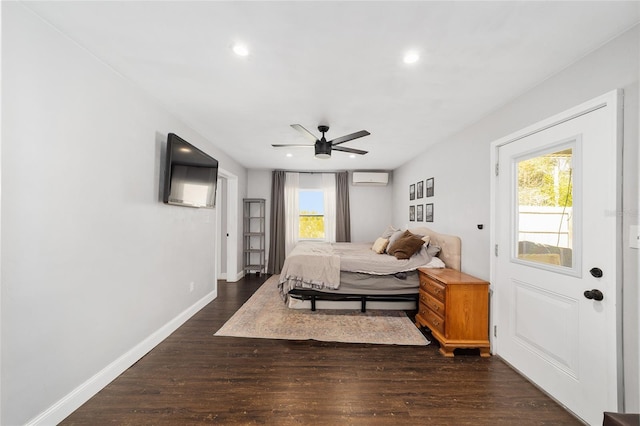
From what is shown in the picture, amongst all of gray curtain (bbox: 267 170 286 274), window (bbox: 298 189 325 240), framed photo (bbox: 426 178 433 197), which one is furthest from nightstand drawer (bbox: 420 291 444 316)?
gray curtain (bbox: 267 170 286 274)

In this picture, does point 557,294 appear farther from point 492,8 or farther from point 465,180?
point 492,8

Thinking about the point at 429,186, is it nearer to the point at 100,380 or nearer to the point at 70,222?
the point at 70,222

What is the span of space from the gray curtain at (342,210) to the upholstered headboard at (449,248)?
247cm

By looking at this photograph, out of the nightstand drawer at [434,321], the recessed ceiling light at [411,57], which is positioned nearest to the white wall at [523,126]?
the nightstand drawer at [434,321]

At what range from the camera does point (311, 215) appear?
6398mm

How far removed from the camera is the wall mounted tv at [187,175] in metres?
2.59

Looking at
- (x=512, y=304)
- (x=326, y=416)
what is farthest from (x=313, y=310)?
(x=512, y=304)

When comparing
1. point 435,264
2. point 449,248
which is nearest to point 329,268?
point 435,264

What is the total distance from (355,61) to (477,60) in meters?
0.84

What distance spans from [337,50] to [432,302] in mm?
2638

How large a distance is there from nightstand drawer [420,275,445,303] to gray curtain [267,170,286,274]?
142 inches

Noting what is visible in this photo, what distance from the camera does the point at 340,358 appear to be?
246cm

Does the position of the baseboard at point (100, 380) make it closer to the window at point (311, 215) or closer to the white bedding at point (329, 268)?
the white bedding at point (329, 268)

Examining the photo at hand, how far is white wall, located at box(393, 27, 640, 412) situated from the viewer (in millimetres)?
1486
